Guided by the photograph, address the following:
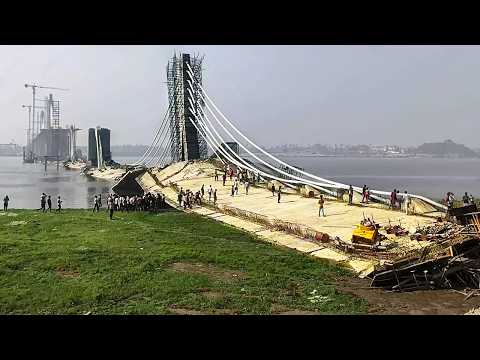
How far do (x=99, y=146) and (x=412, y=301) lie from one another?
3937 inches

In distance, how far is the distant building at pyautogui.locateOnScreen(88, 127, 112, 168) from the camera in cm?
10338

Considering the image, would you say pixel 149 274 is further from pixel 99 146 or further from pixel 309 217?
pixel 99 146

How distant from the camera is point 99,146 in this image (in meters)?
104

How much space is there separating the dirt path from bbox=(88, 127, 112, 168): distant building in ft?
303

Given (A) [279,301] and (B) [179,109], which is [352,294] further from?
(B) [179,109]

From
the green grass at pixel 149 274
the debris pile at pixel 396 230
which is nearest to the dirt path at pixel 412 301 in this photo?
the green grass at pixel 149 274

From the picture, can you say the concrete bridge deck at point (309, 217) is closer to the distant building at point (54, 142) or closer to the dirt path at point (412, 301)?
the dirt path at point (412, 301)

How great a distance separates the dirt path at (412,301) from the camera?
10523 millimetres

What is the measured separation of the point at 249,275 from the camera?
43.4ft

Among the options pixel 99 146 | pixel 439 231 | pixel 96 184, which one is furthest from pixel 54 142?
pixel 439 231

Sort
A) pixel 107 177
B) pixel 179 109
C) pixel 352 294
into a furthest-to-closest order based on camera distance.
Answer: pixel 107 177
pixel 179 109
pixel 352 294

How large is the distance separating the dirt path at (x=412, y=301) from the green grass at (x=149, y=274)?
469mm
